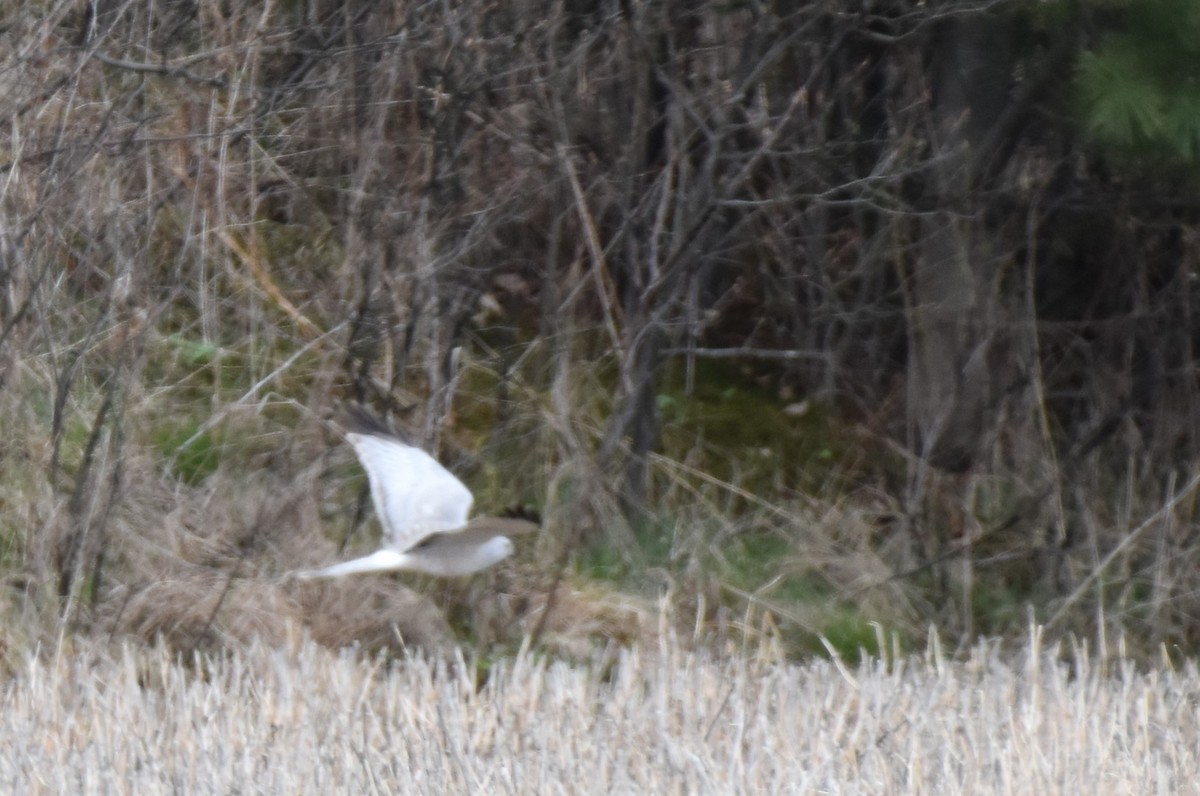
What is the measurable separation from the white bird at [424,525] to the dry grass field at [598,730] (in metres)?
0.43

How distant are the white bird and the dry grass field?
43 centimetres

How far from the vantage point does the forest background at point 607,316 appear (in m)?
5.86

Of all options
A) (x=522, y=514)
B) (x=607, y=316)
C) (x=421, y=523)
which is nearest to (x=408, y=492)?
(x=421, y=523)

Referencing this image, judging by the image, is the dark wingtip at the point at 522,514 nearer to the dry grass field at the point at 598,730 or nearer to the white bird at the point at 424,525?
the white bird at the point at 424,525

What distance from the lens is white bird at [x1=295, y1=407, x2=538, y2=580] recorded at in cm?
510

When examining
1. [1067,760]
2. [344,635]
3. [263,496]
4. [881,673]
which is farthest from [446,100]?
[1067,760]

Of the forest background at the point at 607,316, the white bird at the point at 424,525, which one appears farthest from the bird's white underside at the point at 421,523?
the forest background at the point at 607,316

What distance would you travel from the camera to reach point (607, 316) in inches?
264

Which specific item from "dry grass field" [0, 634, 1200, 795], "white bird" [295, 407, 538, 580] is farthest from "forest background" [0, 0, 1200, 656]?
"dry grass field" [0, 634, 1200, 795]

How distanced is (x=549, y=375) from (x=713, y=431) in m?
0.73

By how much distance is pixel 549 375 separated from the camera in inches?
280

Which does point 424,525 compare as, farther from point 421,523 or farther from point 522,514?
point 522,514

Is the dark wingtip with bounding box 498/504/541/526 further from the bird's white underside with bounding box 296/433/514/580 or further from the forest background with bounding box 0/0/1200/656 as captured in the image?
the forest background with bounding box 0/0/1200/656

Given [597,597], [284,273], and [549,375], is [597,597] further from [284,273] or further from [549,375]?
Result: [284,273]
